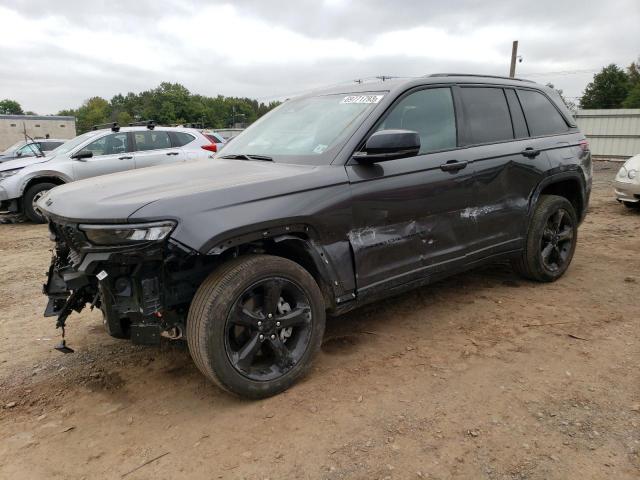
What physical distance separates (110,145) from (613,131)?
1850 cm

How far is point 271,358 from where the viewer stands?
9.68 ft

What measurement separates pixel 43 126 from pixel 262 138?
48.8 metres

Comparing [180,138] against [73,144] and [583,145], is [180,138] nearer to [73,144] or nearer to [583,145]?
[73,144]

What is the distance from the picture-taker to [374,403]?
2.80 metres

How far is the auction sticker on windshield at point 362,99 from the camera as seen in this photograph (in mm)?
3455

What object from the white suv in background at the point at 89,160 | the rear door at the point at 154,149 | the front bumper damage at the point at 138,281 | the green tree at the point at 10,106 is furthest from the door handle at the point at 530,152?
the green tree at the point at 10,106

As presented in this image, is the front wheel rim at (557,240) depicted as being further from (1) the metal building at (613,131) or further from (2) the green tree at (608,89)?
(2) the green tree at (608,89)

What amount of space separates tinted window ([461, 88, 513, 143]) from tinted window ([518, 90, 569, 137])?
0.33 metres

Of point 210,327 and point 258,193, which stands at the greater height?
point 258,193

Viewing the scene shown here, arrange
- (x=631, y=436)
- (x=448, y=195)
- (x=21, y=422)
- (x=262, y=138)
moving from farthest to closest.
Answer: (x=262, y=138) < (x=448, y=195) < (x=21, y=422) < (x=631, y=436)

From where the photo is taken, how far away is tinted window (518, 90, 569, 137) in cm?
→ 450

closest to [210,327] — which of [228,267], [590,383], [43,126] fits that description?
[228,267]

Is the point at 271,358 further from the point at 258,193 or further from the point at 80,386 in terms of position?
the point at 80,386

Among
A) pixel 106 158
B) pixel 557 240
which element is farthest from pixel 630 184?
Result: pixel 106 158
